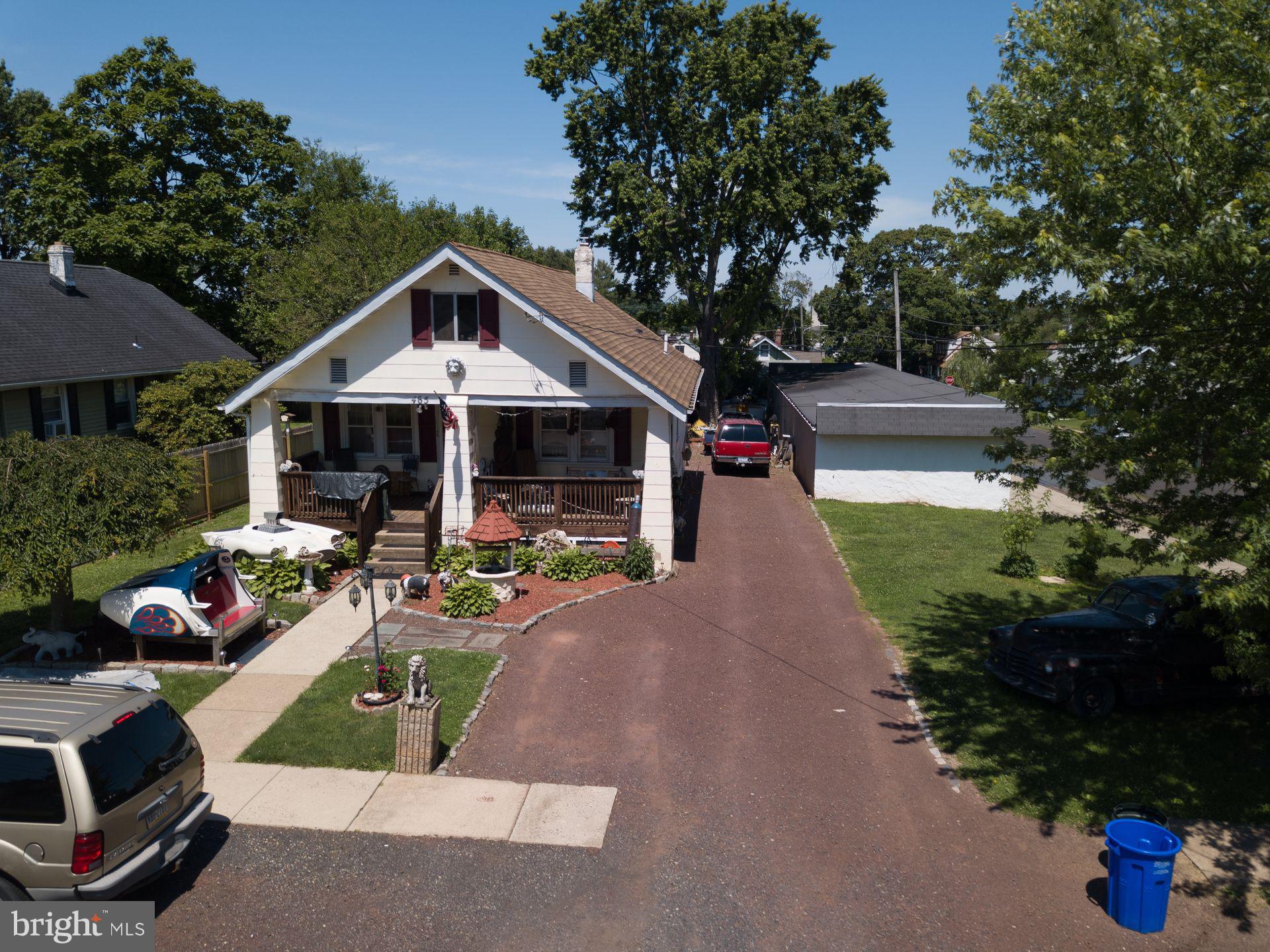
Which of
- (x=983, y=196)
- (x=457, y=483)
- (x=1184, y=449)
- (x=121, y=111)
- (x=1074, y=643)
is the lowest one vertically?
(x=1074, y=643)

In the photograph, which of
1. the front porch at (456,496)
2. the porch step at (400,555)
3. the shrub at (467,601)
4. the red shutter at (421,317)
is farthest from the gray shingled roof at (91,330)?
the shrub at (467,601)

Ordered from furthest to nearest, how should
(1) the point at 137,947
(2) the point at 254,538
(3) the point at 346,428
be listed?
(3) the point at 346,428
(2) the point at 254,538
(1) the point at 137,947


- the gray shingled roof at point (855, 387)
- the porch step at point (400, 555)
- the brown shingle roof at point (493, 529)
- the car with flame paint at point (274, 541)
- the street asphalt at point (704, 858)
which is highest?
the gray shingled roof at point (855, 387)

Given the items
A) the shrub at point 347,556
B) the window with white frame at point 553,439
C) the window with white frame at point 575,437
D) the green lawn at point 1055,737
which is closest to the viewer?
the green lawn at point 1055,737

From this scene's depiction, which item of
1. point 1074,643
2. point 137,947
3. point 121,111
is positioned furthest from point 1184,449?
point 121,111

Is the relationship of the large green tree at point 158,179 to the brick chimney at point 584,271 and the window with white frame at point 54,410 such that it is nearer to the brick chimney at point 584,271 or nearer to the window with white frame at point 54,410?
the window with white frame at point 54,410

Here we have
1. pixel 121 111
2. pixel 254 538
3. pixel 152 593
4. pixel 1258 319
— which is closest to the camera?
pixel 1258 319

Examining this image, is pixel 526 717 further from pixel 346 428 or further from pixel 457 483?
pixel 346 428
